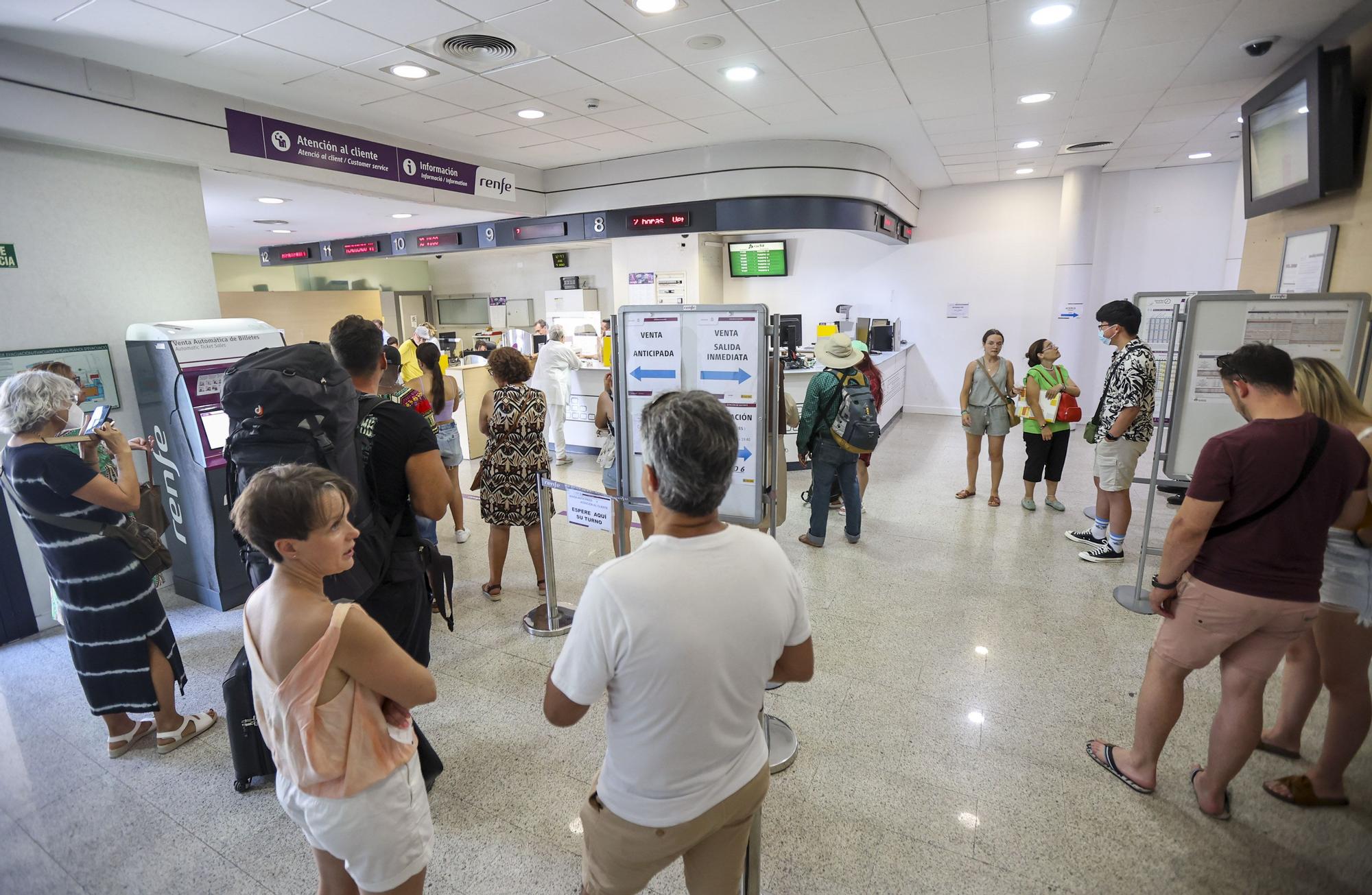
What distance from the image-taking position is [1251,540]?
188cm

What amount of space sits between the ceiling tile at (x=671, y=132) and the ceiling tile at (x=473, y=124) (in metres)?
1.14

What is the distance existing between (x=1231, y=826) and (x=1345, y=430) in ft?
4.26

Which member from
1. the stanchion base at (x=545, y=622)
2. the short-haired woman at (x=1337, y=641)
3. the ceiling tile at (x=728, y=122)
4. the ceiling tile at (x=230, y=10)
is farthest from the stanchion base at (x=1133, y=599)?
the ceiling tile at (x=230, y=10)

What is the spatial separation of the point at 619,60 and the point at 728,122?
1.88 m

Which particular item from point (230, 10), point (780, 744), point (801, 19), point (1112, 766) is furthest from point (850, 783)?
point (230, 10)

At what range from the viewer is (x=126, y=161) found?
3898mm

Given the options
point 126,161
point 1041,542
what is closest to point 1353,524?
point 1041,542

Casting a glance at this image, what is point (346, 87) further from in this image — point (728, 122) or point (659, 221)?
point (659, 221)

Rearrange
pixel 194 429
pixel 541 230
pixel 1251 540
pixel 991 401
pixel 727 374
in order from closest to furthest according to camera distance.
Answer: pixel 1251 540 < pixel 727 374 < pixel 194 429 < pixel 991 401 < pixel 541 230

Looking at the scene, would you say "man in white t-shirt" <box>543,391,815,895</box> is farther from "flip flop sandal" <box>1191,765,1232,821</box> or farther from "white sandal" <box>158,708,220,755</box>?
"white sandal" <box>158,708,220,755</box>

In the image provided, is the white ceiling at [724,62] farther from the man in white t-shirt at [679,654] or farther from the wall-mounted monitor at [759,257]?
the wall-mounted monitor at [759,257]

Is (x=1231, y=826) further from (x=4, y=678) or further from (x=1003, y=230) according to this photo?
(x=1003, y=230)

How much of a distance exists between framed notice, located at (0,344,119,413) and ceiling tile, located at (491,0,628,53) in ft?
9.56

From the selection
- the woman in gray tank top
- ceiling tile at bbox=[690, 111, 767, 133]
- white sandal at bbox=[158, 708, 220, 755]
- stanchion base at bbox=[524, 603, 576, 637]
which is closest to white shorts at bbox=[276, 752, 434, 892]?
white sandal at bbox=[158, 708, 220, 755]
